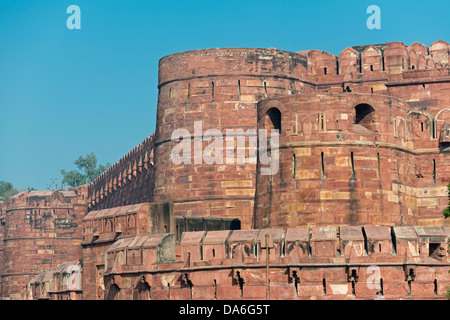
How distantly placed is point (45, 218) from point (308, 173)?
37.9 metres

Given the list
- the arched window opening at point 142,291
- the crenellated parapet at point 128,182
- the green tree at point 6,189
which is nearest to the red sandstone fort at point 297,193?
the arched window opening at point 142,291

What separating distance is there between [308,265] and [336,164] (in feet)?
17.1

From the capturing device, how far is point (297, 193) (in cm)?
3900

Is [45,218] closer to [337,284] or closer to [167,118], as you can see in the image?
[167,118]

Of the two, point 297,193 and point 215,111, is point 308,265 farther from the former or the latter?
point 215,111

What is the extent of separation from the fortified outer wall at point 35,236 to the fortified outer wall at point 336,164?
34.8 meters

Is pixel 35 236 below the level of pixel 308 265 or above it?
above

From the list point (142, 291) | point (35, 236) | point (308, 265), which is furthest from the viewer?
point (35, 236)

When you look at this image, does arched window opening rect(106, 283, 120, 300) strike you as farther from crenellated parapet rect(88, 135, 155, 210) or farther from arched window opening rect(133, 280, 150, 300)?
crenellated parapet rect(88, 135, 155, 210)

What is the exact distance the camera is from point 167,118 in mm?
47719

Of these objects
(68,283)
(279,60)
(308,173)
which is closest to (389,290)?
(308,173)

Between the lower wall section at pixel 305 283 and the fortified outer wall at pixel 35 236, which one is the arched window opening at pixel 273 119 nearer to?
the lower wall section at pixel 305 283

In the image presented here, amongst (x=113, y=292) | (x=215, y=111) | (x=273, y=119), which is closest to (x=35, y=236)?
(x=215, y=111)
